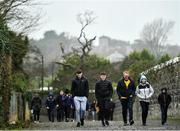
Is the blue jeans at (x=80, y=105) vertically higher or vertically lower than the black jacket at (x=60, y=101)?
lower

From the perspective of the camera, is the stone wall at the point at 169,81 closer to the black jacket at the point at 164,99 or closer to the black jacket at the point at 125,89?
the black jacket at the point at 164,99

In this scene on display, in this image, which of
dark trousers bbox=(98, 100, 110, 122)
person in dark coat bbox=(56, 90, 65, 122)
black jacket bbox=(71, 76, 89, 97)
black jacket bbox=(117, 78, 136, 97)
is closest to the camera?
dark trousers bbox=(98, 100, 110, 122)

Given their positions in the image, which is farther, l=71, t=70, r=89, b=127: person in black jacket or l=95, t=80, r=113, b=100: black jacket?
l=71, t=70, r=89, b=127: person in black jacket

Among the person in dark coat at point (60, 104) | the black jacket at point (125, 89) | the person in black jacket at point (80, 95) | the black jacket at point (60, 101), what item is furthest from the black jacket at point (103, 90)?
the black jacket at point (60, 101)

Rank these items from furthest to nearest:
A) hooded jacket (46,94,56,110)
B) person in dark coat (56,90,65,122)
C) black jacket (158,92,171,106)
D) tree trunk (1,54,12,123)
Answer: hooded jacket (46,94,56,110)
person in dark coat (56,90,65,122)
black jacket (158,92,171,106)
tree trunk (1,54,12,123)

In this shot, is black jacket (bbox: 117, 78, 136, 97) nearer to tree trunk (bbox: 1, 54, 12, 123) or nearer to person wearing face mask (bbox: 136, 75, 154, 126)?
person wearing face mask (bbox: 136, 75, 154, 126)

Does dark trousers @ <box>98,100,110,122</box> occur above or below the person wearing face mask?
below

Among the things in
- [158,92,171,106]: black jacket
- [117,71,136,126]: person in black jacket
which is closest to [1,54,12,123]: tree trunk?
[117,71,136,126]: person in black jacket

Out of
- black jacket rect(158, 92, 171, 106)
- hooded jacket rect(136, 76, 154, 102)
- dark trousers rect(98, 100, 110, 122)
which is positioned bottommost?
dark trousers rect(98, 100, 110, 122)

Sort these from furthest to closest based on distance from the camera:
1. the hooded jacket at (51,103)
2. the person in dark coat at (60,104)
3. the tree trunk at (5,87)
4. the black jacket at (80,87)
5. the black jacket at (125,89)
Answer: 1. the hooded jacket at (51,103)
2. the person in dark coat at (60,104)
3. the tree trunk at (5,87)
4. the black jacket at (80,87)
5. the black jacket at (125,89)

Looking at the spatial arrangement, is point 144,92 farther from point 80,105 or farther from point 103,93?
point 80,105

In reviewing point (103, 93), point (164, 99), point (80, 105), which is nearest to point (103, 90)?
point (103, 93)

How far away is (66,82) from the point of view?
223 ft

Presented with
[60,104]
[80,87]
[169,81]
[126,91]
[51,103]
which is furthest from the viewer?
[51,103]
